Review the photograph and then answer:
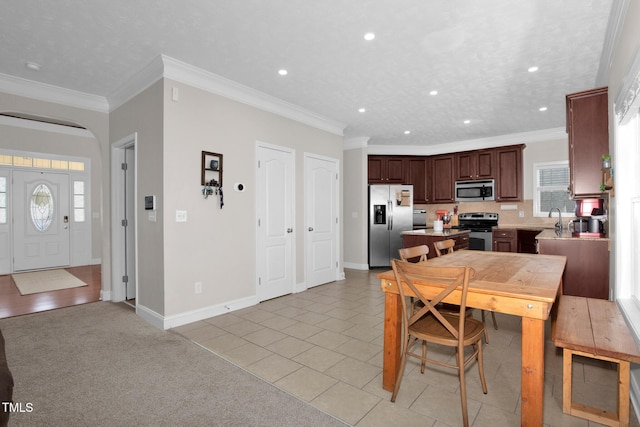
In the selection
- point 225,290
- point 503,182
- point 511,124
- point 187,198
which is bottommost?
point 225,290

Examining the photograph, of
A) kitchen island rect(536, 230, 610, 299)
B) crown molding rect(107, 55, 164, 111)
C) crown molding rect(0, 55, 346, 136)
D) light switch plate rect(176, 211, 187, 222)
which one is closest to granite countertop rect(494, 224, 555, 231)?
kitchen island rect(536, 230, 610, 299)

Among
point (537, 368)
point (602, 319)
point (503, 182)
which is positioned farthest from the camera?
point (503, 182)

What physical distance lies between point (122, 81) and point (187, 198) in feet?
5.33

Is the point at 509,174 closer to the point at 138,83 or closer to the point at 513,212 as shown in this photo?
the point at 513,212

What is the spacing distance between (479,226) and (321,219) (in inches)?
142

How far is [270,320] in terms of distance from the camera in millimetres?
3604

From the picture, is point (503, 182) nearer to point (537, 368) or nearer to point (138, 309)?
point (537, 368)

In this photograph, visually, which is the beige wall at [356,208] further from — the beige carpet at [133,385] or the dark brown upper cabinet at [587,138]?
the beige carpet at [133,385]

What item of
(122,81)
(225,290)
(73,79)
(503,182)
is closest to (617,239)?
(225,290)

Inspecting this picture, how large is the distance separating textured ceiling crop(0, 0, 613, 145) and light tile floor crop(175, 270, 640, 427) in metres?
2.71

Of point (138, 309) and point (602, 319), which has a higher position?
point (602, 319)

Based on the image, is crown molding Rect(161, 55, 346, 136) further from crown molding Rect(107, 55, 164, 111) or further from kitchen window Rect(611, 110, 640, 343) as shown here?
kitchen window Rect(611, 110, 640, 343)

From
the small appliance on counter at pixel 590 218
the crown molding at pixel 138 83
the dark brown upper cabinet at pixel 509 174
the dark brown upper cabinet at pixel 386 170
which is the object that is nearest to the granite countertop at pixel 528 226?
the dark brown upper cabinet at pixel 509 174

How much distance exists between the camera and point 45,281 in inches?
219
